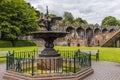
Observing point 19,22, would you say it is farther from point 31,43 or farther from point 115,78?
point 115,78

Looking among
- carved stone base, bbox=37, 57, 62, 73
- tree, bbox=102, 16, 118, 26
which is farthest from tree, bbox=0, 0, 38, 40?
tree, bbox=102, 16, 118, 26

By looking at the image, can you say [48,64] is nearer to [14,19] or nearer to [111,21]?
[14,19]

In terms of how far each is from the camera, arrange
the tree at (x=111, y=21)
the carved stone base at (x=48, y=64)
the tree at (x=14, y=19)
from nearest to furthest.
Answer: the carved stone base at (x=48, y=64), the tree at (x=14, y=19), the tree at (x=111, y=21)

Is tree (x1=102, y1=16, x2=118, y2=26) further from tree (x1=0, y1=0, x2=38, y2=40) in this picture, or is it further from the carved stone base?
the carved stone base

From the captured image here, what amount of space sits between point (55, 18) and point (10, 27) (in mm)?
32404

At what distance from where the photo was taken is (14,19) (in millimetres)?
46875

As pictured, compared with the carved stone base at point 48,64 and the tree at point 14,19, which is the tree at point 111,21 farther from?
the carved stone base at point 48,64

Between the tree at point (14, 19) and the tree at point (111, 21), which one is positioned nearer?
the tree at point (14, 19)

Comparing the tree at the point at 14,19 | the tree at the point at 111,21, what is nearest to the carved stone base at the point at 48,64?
the tree at the point at 14,19

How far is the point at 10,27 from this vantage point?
44.4 m

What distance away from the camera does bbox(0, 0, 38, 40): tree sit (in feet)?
146

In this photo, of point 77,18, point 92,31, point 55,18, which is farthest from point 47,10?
point 77,18

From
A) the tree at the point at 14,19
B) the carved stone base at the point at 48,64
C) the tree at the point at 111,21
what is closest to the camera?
the carved stone base at the point at 48,64

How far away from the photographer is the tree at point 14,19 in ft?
146
